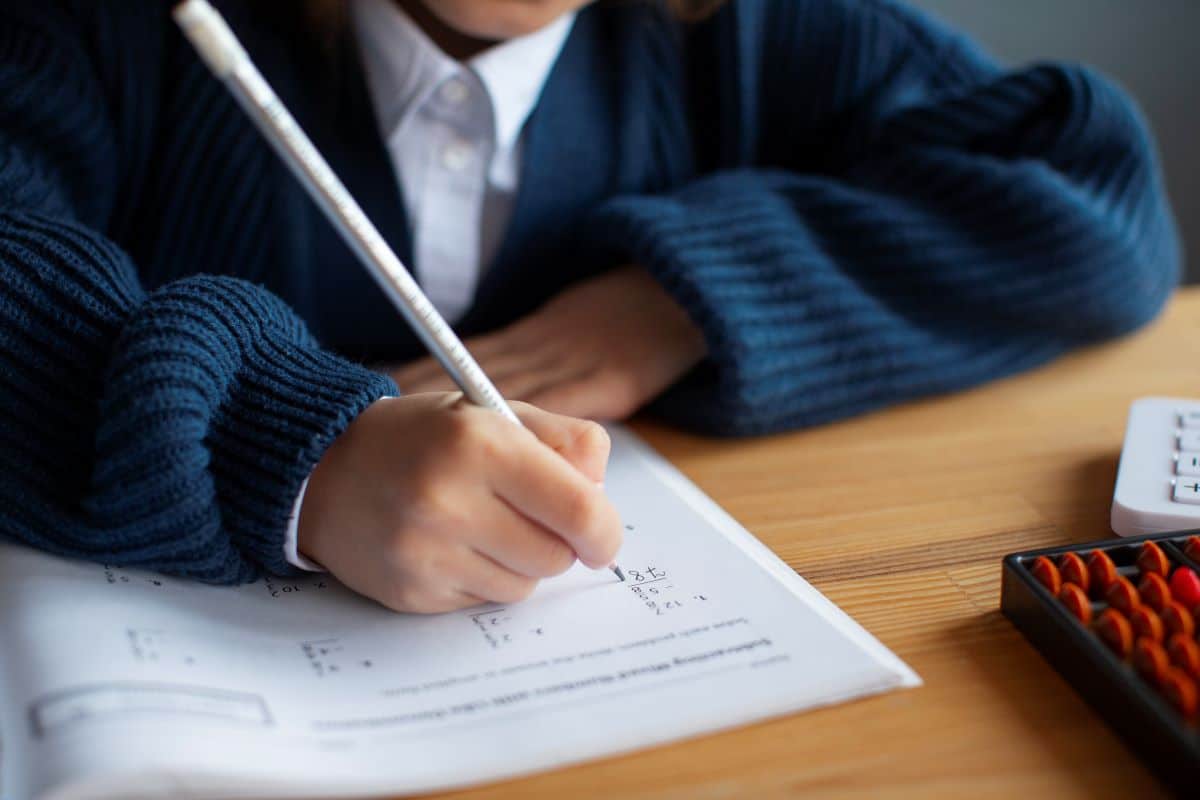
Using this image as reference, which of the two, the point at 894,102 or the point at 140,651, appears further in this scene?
the point at 894,102

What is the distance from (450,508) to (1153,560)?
0.70 ft

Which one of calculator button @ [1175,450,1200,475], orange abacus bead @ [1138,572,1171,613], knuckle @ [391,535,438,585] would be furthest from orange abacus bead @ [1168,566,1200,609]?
knuckle @ [391,535,438,585]

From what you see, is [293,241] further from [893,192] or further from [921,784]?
[921,784]

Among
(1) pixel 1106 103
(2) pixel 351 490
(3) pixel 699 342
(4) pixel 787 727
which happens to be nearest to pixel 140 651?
(2) pixel 351 490

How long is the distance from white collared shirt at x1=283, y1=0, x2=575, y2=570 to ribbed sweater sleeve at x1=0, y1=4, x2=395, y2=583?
228 mm

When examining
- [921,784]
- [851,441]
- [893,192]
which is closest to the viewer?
[921,784]

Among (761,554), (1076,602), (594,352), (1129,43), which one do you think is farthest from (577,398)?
(1129,43)

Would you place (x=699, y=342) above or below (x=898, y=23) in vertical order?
below

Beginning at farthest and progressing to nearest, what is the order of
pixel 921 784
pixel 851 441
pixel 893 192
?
pixel 893 192 < pixel 851 441 < pixel 921 784

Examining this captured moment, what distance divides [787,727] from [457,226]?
1.35 ft

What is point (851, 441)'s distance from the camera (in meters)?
0.51

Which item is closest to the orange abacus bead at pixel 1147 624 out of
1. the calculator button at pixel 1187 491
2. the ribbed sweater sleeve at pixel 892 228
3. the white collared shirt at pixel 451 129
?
the calculator button at pixel 1187 491

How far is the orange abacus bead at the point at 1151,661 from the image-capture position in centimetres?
28

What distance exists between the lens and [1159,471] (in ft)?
1.42
